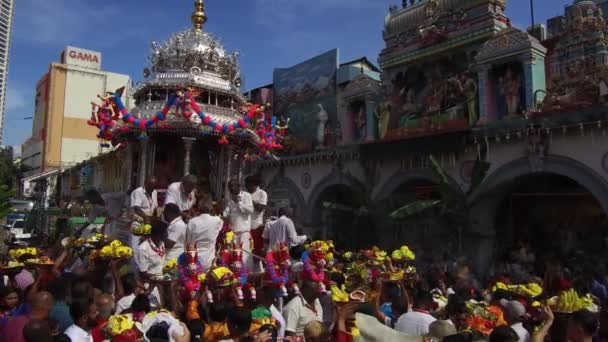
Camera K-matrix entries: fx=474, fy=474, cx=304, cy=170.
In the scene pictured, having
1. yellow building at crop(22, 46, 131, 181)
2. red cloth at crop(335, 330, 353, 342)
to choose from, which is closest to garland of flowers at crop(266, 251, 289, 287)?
red cloth at crop(335, 330, 353, 342)

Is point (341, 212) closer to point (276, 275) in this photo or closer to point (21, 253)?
point (276, 275)

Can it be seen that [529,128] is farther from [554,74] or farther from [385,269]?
[385,269]

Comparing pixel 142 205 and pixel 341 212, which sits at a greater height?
pixel 341 212

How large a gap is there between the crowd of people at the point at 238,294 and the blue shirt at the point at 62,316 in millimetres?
17

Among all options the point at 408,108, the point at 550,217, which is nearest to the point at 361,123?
the point at 408,108

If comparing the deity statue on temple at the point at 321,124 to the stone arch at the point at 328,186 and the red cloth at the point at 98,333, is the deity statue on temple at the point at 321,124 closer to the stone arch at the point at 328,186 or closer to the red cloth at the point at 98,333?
the stone arch at the point at 328,186

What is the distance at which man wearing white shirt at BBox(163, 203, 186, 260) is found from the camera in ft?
23.1

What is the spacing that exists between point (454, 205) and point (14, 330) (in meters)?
15.6

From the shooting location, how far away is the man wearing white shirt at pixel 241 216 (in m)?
8.80

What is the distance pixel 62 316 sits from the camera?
15.1 feet

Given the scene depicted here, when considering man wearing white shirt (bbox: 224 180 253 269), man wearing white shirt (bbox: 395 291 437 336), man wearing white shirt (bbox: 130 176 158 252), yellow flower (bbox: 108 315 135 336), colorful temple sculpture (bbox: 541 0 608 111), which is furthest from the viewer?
colorful temple sculpture (bbox: 541 0 608 111)

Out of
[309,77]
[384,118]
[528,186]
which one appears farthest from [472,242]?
[309,77]

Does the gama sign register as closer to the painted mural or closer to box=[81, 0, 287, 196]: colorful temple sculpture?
the painted mural

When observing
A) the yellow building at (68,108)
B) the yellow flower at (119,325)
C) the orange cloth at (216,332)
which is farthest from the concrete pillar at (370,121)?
the yellow building at (68,108)
